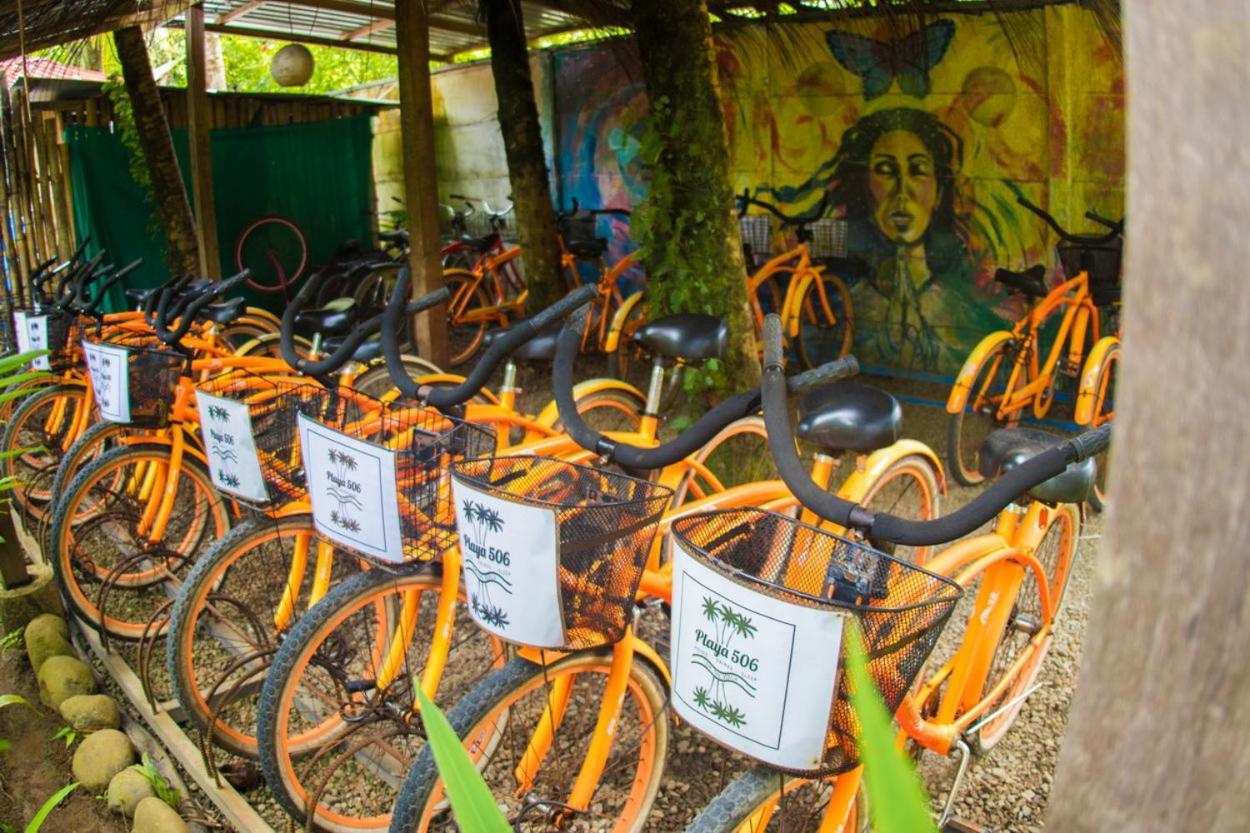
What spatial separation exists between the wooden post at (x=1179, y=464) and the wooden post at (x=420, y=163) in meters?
4.85

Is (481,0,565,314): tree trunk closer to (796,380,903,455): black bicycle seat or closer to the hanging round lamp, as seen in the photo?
the hanging round lamp

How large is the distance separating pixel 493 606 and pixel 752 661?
1.93 feet

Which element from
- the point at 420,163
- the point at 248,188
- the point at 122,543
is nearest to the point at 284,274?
the point at 248,188

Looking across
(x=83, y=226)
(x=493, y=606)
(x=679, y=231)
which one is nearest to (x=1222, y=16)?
(x=493, y=606)

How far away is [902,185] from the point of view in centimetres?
652

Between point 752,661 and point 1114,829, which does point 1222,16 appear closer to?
point 1114,829

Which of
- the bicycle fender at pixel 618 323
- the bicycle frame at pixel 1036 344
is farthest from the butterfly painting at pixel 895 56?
the bicycle fender at pixel 618 323

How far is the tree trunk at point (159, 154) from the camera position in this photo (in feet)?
22.6

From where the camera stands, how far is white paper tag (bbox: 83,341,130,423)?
11.1 ft

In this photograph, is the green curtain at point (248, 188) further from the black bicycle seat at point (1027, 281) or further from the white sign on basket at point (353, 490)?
the black bicycle seat at point (1027, 281)

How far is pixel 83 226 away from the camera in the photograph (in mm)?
7902

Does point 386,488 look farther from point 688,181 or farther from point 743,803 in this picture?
point 688,181

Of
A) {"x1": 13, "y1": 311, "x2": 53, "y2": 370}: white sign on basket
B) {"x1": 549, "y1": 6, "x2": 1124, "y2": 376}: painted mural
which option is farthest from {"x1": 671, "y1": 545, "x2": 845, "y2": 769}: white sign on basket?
{"x1": 549, "y1": 6, "x2": 1124, "y2": 376}: painted mural

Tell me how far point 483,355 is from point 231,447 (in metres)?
0.75
